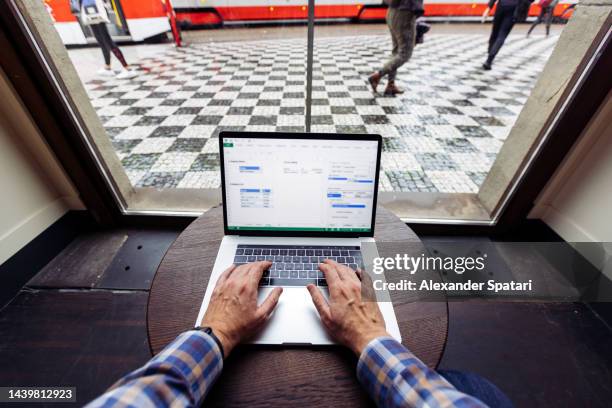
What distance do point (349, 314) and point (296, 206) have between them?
333 millimetres

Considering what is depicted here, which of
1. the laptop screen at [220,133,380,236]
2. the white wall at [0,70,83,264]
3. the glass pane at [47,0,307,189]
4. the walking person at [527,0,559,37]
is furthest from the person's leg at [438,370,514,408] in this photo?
the walking person at [527,0,559,37]

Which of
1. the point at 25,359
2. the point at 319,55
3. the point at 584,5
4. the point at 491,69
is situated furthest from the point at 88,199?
the point at 491,69

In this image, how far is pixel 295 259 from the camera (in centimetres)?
79

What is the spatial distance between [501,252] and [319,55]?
4.60m

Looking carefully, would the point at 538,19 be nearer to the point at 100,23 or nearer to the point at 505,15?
the point at 505,15

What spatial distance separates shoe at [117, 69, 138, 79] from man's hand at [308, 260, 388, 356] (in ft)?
15.2

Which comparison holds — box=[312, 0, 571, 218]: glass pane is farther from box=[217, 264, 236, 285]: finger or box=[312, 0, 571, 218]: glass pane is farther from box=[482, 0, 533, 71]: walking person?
box=[217, 264, 236, 285]: finger

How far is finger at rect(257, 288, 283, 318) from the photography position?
2.02 ft

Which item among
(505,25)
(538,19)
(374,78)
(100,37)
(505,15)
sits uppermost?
(505,15)

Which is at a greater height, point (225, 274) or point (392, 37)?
point (392, 37)

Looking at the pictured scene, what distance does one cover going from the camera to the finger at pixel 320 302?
2.03 feet

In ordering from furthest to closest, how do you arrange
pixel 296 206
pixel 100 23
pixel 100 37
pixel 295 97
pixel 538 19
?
pixel 538 19 → pixel 100 37 → pixel 100 23 → pixel 295 97 → pixel 296 206

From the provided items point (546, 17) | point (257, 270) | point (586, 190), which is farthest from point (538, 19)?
point (257, 270)

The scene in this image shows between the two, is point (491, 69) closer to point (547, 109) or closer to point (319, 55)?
point (319, 55)
